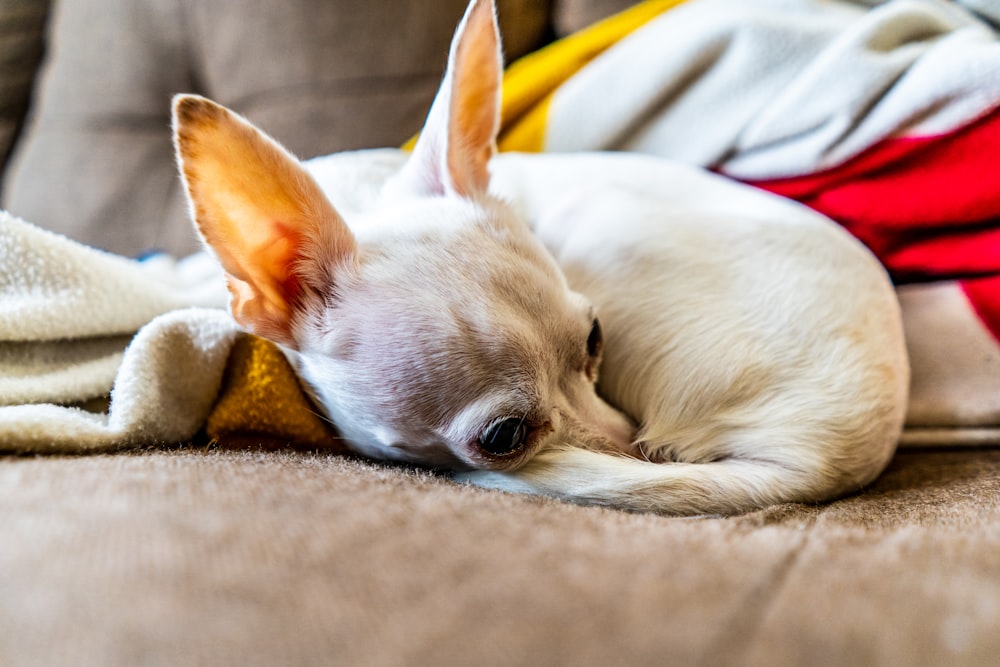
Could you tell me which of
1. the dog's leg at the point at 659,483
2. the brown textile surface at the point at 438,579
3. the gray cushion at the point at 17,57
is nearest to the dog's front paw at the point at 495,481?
the dog's leg at the point at 659,483

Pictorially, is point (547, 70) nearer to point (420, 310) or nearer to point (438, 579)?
point (420, 310)

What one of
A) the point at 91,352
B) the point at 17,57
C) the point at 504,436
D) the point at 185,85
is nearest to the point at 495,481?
the point at 504,436

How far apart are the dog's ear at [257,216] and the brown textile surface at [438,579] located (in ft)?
0.72

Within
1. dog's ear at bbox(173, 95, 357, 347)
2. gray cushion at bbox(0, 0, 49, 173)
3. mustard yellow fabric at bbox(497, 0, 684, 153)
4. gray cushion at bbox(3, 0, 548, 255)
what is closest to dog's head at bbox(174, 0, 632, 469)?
dog's ear at bbox(173, 95, 357, 347)

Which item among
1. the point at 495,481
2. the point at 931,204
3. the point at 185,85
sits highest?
the point at 185,85

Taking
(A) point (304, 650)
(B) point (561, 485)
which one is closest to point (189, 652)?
(A) point (304, 650)

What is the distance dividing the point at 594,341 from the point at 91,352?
0.65 metres

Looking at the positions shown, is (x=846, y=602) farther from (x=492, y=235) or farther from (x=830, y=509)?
(x=492, y=235)

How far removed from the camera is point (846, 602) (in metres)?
0.50

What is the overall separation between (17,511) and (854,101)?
1.19 meters

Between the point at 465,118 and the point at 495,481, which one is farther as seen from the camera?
the point at 465,118

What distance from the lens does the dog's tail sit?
0.75 metres

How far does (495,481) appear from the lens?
82 centimetres

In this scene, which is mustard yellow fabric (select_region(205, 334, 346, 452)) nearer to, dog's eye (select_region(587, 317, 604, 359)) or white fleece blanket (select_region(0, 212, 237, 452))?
white fleece blanket (select_region(0, 212, 237, 452))
